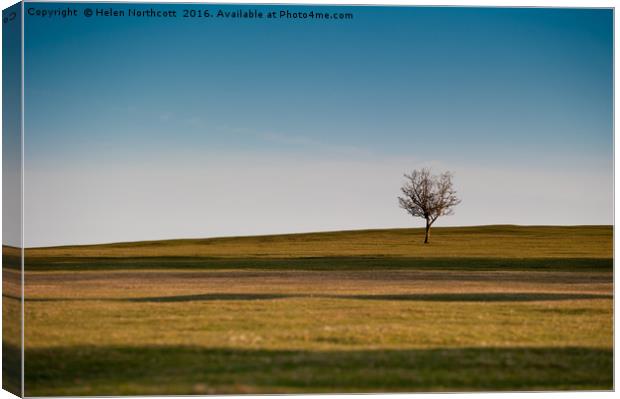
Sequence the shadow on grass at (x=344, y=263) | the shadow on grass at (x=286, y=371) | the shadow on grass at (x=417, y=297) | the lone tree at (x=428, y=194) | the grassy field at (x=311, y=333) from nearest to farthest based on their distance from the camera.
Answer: the shadow on grass at (x=286, y=371)
the grassy field at (x=311, y=333)
the shadow on grass at (x=417, y=297)
the lone tree at (x=428, y=194)
the shadow on grass at (x=344, y=263)

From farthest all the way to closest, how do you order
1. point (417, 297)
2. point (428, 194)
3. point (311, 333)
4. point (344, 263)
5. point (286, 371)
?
1. point (428, 194)
2. point (344, 263)
3. point (417, 297)
4. point (311, 333)
5. point (286, 371)

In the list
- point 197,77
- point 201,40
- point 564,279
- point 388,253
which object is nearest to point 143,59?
point 201,40

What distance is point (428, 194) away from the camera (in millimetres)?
36969

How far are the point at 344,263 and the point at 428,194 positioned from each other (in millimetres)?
4158

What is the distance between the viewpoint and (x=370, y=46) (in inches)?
680

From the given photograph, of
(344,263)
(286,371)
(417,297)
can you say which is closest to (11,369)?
(286,371)

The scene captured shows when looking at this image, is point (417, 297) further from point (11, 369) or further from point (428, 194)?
point (428, 194)


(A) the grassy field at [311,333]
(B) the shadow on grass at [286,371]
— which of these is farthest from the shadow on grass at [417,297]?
(B) the shadow on grass at [286,371]

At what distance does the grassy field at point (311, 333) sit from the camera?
12.2 m

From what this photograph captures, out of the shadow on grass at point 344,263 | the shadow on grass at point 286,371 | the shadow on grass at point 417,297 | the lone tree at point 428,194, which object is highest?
the lone tree at point 428,194

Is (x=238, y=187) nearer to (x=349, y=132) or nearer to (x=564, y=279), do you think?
(x=349, y=132)

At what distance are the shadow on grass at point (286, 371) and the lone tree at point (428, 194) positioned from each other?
1566cm

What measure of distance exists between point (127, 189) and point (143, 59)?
6.18 meters

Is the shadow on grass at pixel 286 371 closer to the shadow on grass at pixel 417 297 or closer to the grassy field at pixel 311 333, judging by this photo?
the grassy field at pixel 311 333
